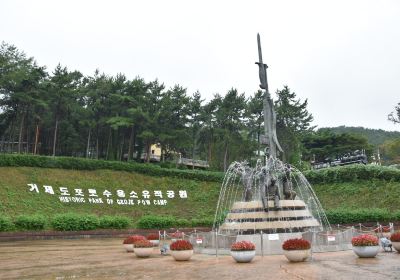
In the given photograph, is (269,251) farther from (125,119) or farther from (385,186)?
(125,119)

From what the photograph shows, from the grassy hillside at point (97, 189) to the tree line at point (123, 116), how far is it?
7242 mm

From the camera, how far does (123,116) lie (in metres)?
50.3

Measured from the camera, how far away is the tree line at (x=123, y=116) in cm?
4712

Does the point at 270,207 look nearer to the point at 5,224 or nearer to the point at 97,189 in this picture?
the point at 5,224

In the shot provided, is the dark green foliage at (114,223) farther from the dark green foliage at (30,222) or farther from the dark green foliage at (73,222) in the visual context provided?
the dark green foliage at (30,222)

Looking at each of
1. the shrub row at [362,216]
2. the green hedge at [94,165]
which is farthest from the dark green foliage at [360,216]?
the green hedge at [94,165]

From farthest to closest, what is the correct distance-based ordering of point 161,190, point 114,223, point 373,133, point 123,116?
point 373,133 → point 123,116 → point 161,190 → point 114,223

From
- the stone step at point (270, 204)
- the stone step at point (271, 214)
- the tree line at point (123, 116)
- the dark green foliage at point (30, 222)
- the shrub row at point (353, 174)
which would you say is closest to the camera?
the stone step at point (271, 214)

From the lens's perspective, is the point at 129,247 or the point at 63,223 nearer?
the point at 129,247

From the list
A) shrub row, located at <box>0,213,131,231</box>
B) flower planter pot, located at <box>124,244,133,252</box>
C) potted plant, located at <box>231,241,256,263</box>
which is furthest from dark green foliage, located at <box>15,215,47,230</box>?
potted plant, located at <box>231,241,256,263</box>

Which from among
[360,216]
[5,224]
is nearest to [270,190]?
[360,216]

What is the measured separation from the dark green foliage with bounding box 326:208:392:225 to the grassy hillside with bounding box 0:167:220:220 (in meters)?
11.8

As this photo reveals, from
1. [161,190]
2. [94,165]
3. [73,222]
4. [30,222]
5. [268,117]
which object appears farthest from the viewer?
[94,165]

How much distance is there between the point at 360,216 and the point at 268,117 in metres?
13.0
